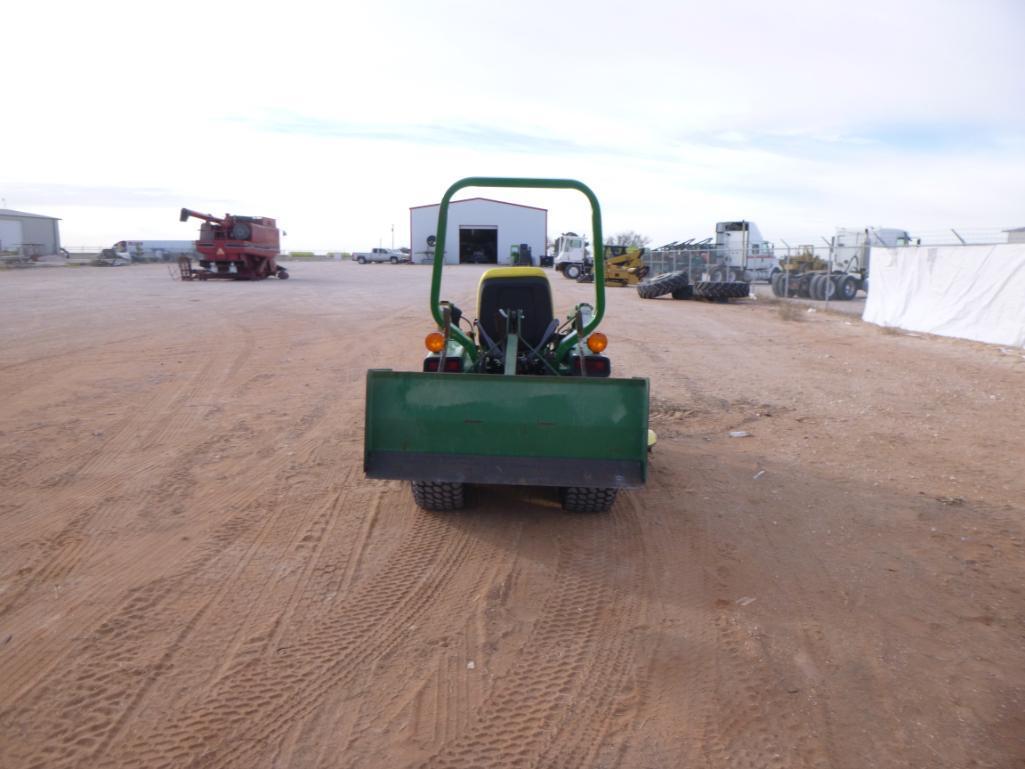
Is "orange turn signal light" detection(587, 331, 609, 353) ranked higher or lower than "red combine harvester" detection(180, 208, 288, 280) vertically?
lower

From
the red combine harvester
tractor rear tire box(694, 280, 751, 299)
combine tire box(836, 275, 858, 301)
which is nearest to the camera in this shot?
tractor rear tire box(694, 280, 751, 299)

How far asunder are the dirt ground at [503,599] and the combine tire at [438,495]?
0.13 meters

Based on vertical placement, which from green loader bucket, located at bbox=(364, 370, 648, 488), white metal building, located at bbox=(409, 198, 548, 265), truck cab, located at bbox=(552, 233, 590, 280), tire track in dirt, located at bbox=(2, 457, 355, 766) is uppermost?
white metal building, located at bbox=(409, 198, 548, 265)

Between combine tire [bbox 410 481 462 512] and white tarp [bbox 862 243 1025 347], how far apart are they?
12107 mm

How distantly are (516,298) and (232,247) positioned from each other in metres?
26.0

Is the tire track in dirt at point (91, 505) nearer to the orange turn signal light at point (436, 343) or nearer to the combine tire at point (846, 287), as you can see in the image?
the orange turn signal light at point (436, 343)

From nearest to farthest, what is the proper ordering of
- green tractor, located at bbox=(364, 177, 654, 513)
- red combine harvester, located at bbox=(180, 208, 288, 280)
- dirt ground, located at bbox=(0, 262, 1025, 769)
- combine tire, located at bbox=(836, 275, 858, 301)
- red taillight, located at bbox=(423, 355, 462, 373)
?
1. dirt ground, located at bbox=(0, 262, 1025, 769)
2. green tractor, located at bbox=(364, 177, 654, 513)
3. red taillight, located at bbox=(423, 355, 462, 373)
4. combine tire, located at bbox=(836, 275, 858, 301)
5. red combine harvester, located at bbox=(180, 208, 288, 280)

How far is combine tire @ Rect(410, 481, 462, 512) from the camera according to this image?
16.5ft

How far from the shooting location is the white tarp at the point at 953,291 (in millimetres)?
13641

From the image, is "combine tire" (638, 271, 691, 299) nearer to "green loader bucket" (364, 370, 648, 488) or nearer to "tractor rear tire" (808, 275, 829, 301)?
"tractor rear tire" (808, 275, 829, 301)

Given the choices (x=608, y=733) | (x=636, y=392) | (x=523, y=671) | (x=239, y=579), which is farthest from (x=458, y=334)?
(x=608, y=733)

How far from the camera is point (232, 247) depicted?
2919 cm

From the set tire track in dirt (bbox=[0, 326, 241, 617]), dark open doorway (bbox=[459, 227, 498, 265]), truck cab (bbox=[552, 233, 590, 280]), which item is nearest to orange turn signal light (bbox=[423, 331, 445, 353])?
tire track in dirt (bbox=[0, 326, 241, 617])

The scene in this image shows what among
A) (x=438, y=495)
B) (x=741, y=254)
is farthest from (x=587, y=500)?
(x=741, y=254)
